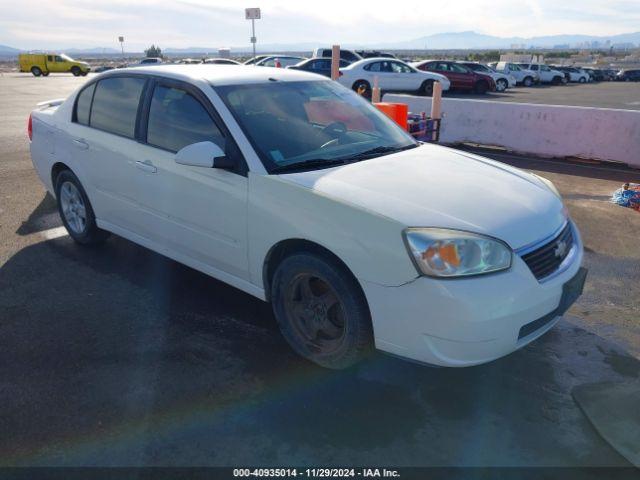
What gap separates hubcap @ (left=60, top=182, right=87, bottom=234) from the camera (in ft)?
16.5

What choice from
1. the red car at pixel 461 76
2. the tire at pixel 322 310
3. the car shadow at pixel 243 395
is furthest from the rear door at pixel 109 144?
the red car at pixel 461 76

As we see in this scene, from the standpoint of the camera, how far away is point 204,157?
3.31 meters

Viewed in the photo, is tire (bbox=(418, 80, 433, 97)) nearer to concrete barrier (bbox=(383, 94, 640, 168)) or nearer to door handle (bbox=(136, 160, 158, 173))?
concrete barrier (bbox=(383, 94, 640, 168))

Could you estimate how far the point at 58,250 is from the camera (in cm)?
519

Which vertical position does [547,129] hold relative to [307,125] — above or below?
below

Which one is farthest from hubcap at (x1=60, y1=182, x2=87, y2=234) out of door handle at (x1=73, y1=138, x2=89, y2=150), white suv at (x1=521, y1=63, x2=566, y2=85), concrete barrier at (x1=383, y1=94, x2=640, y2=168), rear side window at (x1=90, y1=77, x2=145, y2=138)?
white suv at (x1=521, y1=63, x2=566, y2=85)

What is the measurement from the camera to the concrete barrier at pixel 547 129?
9.19 meters

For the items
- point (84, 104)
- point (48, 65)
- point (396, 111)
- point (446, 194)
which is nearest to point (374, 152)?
point (446, 194)

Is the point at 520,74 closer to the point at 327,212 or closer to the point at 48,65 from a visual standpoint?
the point at 48,65

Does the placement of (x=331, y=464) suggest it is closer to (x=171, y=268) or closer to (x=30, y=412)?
(x=30, y=412)

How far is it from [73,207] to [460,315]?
4.00 meters

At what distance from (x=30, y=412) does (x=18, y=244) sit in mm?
2905

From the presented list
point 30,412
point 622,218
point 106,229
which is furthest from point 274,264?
point 622,218

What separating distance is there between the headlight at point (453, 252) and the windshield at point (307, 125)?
96cm
